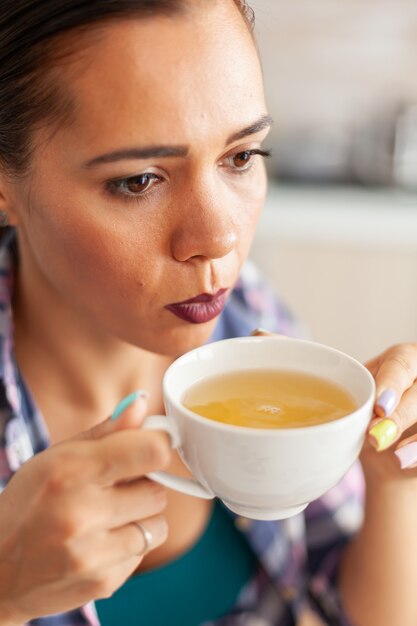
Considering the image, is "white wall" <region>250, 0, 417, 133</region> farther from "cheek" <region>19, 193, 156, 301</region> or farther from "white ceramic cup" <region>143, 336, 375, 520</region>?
"white ceramic cup" <region>143, 336, 375, 520</region>

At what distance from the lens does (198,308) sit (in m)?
0.88

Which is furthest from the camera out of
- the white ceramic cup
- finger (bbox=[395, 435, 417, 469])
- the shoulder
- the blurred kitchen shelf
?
the blurred kitchen shelf

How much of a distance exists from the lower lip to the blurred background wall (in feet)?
5.04

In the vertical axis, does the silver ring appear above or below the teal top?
above

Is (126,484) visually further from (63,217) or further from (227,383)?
(63,217)

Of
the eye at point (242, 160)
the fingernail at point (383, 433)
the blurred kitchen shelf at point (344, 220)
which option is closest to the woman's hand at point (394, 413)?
the fingernail at point (383, 433)

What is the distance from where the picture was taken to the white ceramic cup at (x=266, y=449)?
60 cm

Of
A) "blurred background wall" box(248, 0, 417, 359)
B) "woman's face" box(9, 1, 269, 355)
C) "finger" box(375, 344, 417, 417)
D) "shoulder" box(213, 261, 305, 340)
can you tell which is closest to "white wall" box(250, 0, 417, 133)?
"blurred background wall" box(248, 0, 417, 359)

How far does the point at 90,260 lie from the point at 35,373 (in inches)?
13.8

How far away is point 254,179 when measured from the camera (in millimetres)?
919

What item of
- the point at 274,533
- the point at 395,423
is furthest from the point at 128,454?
the point at 274,533

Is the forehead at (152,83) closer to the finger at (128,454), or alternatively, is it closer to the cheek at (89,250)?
the cheek at (89,250)

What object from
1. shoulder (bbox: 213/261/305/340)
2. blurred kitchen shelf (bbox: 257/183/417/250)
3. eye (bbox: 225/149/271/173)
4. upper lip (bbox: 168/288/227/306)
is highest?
eye (bbox: 225/149/271/173)

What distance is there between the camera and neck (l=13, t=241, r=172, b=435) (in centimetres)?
112
